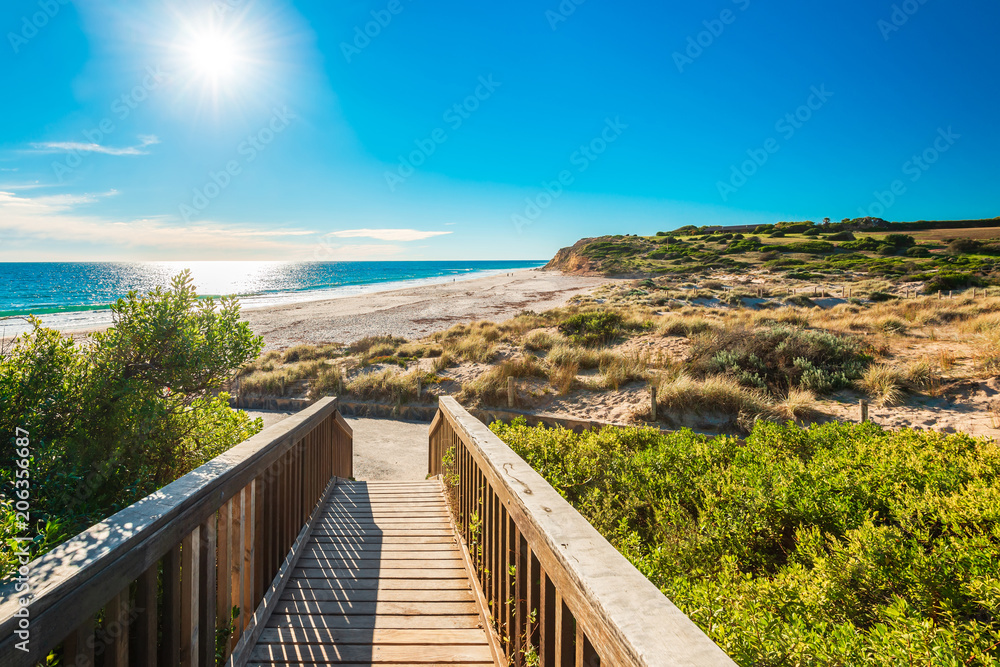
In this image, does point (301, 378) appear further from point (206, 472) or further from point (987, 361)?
point (987, 361)

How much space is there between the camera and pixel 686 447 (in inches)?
153

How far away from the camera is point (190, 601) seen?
1.77 m

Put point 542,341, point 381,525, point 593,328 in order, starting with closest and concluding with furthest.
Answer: point 381,525
point 542,341
point 593,328

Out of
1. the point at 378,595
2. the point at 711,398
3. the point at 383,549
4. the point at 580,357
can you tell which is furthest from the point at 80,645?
the point at 580,357

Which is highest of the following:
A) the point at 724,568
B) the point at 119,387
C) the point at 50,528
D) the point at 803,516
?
the point at 119,387

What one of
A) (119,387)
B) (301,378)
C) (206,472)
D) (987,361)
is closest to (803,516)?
(206,472)

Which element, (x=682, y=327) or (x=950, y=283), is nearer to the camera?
(x=682, y=327)

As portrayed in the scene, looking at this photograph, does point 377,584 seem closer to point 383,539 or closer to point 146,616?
point 383,539

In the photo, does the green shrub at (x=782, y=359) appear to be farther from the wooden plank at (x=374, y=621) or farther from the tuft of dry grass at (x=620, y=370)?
the wooden plank at (x=374, y=621)

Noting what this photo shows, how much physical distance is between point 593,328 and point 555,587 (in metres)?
15.0

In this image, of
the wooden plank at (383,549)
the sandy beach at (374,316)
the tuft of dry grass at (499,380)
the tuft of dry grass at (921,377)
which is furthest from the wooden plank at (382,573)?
the sandy beach at (374,316)

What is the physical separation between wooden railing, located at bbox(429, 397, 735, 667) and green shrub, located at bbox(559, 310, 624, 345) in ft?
40.8

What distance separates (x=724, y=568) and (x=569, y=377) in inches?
371

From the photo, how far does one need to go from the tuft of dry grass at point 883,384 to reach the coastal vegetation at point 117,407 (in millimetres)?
11206
